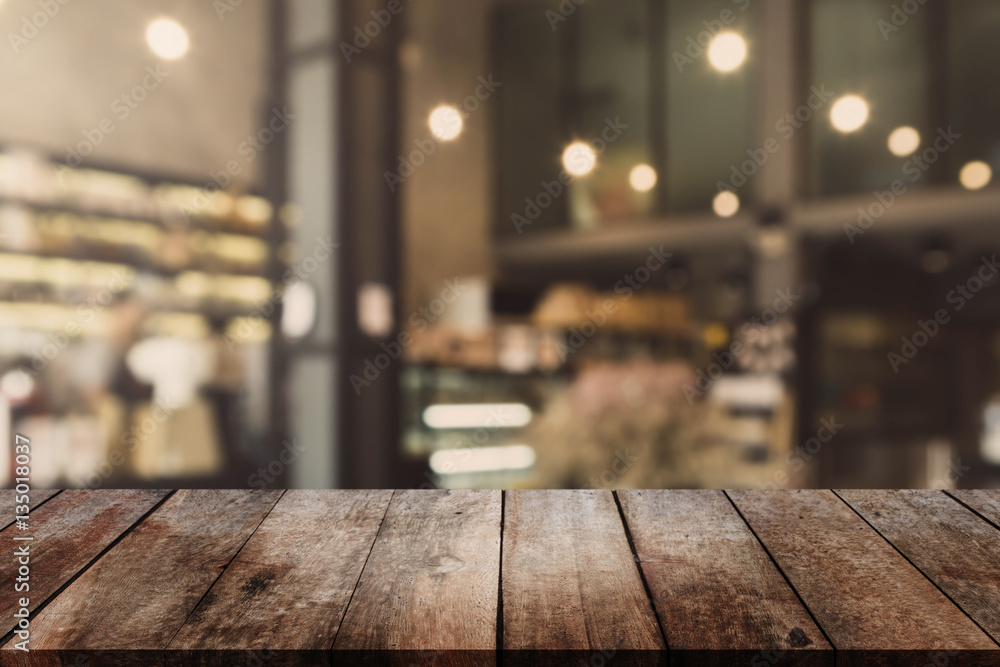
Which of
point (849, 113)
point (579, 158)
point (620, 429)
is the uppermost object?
point (849, 113)

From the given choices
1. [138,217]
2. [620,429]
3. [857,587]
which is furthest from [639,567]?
[138,217]

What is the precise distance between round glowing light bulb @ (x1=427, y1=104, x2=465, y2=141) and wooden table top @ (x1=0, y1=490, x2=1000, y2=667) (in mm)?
1861

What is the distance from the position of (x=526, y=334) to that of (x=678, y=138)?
1003mm

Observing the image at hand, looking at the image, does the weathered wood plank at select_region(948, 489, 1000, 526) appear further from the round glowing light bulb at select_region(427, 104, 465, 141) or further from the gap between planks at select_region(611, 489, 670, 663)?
the round glowing light bulb at select_region(427, 104, 465, 141)

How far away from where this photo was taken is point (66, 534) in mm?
1088

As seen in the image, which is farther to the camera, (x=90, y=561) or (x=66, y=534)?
(x=66, y=534)

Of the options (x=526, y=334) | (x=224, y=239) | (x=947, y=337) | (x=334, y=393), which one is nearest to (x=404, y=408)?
(x=334, y=393)

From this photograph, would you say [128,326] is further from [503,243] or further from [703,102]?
[703,102]

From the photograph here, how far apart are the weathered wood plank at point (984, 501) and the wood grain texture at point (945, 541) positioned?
21mm

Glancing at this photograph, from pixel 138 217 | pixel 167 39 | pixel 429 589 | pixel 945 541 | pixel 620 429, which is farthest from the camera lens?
pixel 138 217

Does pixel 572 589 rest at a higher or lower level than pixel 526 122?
lower

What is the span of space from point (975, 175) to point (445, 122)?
2063 millimetres

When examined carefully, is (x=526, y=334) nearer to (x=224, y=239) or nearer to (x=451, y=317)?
(x=451, y=317)

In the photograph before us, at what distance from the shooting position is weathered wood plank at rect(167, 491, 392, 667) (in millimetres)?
739
